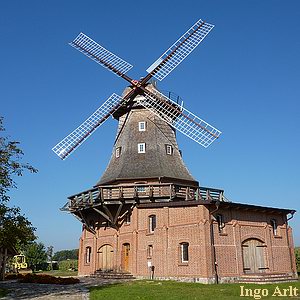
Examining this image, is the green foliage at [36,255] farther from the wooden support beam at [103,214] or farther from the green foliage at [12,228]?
the green foliage at [12,228]

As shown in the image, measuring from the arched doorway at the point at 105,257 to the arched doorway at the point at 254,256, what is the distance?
9.09 metres

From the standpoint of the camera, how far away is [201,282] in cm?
2048

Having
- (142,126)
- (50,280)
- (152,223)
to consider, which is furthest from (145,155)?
(50,280)

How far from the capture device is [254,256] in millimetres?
23172

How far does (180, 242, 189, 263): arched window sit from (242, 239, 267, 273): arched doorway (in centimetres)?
362

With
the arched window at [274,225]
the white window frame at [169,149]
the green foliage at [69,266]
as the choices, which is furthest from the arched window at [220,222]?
the green foliage at [69,266]

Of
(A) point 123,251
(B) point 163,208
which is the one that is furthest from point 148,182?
(A) point 123,251

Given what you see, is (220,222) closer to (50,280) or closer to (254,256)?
(254,256)

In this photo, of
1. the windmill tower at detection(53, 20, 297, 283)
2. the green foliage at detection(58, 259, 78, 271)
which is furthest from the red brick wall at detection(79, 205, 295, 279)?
the green foliage at detection(58, 259, 78, 271)

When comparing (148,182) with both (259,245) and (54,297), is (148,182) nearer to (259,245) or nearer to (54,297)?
(259,245)

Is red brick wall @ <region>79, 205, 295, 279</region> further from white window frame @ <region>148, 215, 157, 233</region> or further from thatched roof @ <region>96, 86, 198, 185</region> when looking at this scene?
thatched roof @ <region>96, 86, 198, 185</region>

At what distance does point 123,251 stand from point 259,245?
8.86 metres

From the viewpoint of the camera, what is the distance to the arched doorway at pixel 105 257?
26.2m

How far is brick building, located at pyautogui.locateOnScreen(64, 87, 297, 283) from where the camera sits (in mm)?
21594
